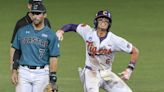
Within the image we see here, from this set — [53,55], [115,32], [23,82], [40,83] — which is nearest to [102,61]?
[53,55]

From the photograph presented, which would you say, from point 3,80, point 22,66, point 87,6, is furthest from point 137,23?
point 22,66

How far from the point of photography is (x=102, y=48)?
9633 mm

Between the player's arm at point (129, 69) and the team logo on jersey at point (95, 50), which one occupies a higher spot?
the team logo on jersey at point (95, 50)

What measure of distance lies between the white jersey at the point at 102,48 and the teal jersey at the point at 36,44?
978 mm

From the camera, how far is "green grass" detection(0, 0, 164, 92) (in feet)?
39.1

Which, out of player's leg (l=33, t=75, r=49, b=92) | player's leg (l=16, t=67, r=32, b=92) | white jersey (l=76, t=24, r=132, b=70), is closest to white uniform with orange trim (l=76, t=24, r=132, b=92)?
white jersey (l=76, t=24, r=132, b=70)

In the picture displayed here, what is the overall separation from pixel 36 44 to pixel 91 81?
122 centimetres

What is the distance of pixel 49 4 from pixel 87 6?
3.77 feet

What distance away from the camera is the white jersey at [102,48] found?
9625mm

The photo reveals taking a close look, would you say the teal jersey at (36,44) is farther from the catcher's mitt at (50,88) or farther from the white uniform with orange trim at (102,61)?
the white uniform with orange trim at (102,61)

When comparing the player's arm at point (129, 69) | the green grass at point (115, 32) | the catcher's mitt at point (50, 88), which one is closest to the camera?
the catcher's mitt at point (50, 88)

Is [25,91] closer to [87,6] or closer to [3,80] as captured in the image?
[3,80]

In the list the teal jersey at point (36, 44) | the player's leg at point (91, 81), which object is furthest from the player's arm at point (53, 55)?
the player's leg at point (91, 81)

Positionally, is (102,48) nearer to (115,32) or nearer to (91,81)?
(91,81)
